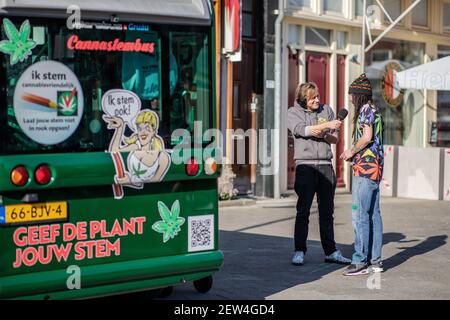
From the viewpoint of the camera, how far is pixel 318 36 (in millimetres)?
18641

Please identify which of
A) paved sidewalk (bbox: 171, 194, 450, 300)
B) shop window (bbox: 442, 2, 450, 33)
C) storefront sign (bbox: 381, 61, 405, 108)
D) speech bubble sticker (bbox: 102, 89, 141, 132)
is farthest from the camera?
shop window (bbox: 442, 2, 450, 33)

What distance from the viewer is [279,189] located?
17.2m

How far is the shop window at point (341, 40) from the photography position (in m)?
19.2

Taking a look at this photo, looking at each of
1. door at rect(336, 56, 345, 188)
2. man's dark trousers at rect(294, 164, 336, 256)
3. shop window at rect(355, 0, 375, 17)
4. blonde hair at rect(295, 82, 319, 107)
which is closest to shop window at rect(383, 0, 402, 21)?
shop window at rect(355, 0, 375, 17)

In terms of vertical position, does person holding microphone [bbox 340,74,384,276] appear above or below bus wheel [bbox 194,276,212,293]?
above

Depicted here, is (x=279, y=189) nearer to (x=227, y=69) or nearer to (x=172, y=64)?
(x=227, y=69)

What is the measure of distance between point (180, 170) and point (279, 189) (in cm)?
1065

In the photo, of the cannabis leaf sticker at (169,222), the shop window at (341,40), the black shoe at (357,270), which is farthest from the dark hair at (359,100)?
the shop window at (341,40)

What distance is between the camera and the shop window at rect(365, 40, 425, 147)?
20.7 m

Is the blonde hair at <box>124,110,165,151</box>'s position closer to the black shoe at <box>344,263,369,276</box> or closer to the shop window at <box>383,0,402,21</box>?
the black shoe at <box>344,263,369,276</box>

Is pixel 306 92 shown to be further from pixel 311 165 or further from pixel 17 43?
pixel 17 43

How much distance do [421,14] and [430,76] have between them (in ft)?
24.3

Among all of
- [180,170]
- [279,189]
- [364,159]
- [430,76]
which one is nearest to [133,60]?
[180,170]

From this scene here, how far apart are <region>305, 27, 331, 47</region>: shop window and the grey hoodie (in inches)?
369
